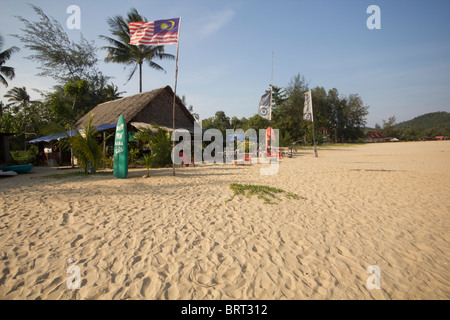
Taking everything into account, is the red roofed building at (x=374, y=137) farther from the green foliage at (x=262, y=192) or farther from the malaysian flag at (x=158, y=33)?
the malaysian flag at (x=158, y=33)

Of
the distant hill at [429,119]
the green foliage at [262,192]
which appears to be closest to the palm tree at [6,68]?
the green foliage at [262,192]

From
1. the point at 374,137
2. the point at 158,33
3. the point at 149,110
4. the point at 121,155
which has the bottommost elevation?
the point at 121,155

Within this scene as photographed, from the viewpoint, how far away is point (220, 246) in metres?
3.12

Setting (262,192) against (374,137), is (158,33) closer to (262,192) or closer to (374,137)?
(262,192)

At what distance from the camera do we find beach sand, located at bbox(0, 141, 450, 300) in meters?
2.28

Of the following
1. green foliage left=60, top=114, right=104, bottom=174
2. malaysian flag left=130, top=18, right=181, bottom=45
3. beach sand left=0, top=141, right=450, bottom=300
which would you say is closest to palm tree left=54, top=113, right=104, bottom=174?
green foliage left=60, top=114, right=104, bottom=174

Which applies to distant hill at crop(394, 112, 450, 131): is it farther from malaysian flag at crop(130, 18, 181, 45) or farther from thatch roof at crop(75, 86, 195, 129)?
malaysian flag at crop(130, 18, 181, 45)

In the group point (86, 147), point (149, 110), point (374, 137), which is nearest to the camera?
point (86, 147)

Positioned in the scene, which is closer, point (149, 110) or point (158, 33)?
point (158, 33)

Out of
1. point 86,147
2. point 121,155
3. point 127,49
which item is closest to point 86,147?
point 86,147

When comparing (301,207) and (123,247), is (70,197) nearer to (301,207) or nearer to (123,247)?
(123,247)

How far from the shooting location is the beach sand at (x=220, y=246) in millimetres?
2280

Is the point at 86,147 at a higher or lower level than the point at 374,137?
lower
